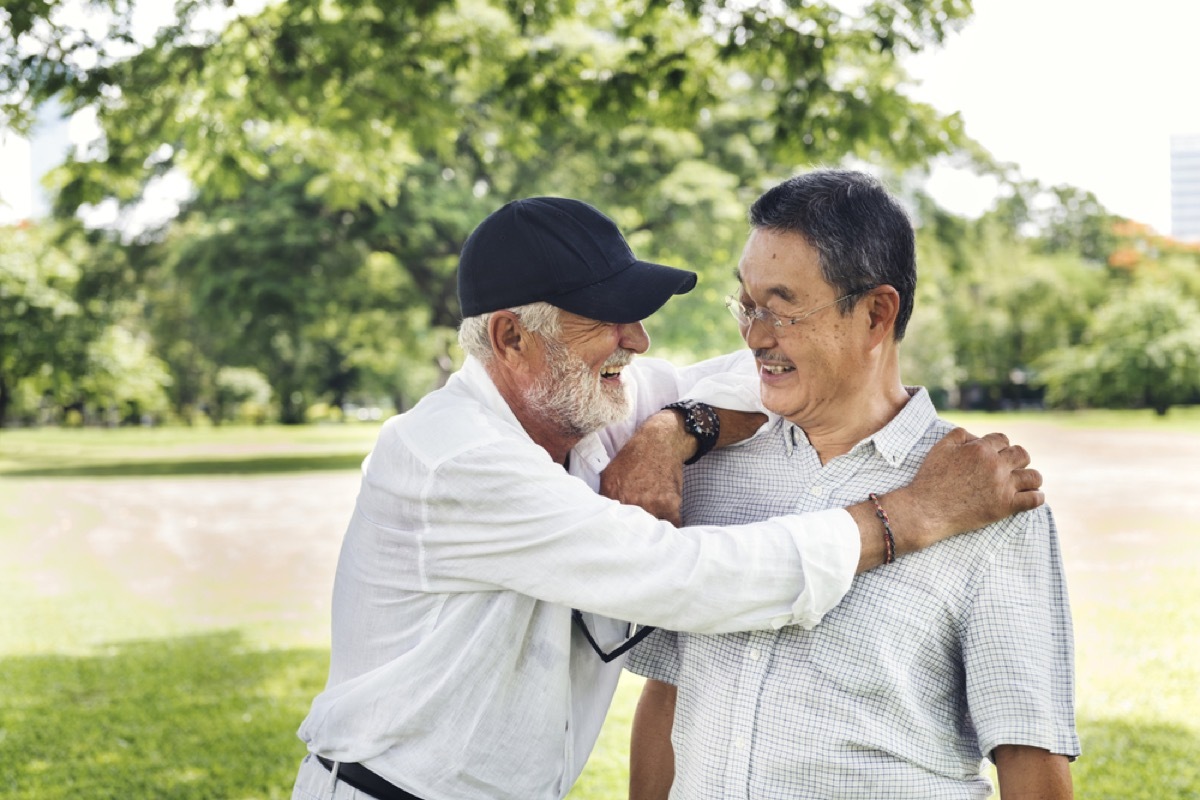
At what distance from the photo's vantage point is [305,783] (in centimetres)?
252

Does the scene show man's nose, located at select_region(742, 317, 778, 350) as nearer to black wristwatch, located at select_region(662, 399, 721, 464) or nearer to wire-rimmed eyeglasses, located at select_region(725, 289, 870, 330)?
wire-rimmed eyeglasses, located at select_region(725, 289, 870, 330)

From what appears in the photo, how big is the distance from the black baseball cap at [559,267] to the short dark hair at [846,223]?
12.8 inches

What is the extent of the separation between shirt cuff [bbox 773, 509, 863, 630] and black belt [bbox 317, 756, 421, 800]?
0.98m

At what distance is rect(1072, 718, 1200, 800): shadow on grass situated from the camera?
5953 millimetres

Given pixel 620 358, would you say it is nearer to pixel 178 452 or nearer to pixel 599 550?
pixel 599 550

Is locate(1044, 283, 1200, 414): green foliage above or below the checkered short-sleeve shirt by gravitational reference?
below

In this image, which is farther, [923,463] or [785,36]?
[785,36]

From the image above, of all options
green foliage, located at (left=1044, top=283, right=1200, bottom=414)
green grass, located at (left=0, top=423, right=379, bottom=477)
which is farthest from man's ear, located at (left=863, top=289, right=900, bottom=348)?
green foliage, located at (left=1044, top=283, right=1200, bottom=414)

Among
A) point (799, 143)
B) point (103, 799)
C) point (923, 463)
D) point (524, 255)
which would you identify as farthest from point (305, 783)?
point (799, 143)

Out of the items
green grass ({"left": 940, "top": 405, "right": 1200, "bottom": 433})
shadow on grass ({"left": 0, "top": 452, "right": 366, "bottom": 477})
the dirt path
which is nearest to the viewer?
the dirt path

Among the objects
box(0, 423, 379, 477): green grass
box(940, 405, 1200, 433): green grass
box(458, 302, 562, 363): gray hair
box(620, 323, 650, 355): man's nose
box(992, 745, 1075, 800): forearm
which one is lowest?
box(940, 405, 1200, 433): green grass

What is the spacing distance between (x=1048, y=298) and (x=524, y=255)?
50.9 metres

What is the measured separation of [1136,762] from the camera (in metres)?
6.45

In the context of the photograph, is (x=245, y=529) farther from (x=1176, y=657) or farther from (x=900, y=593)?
(x=900, y=593)
